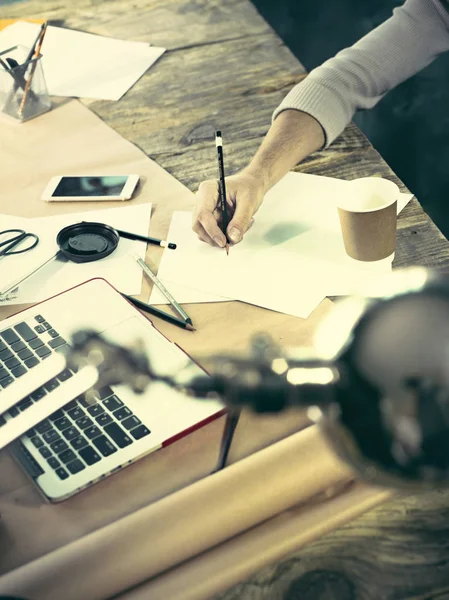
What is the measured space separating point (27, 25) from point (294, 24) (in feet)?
2.64

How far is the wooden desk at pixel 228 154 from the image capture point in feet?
2.16

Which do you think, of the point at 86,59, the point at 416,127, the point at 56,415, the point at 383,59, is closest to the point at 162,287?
the point at 56,415

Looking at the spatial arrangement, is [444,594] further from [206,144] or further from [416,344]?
[206,144]

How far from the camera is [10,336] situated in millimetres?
880

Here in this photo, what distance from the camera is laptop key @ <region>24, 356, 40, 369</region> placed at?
0.84 m

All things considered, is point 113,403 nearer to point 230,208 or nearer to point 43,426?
point 43,426

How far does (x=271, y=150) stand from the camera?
1202 millimetres

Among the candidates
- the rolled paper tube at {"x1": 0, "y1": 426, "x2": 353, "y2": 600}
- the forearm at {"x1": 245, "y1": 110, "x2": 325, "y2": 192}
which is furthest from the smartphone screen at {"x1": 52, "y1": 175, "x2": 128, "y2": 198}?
the rolled paper tube at {"x1": 0, "y1": 426, "x2": 353, "y2": 600}

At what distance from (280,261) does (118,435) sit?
40cm

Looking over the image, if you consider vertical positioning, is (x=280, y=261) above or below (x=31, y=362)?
below

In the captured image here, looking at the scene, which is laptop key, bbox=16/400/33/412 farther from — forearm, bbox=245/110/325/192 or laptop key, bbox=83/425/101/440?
forearm, bbox=245/110/325/192

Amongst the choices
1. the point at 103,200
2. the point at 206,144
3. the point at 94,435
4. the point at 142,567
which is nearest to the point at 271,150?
the point at 206,144

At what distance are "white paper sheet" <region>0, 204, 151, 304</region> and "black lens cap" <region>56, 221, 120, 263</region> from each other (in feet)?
0.04

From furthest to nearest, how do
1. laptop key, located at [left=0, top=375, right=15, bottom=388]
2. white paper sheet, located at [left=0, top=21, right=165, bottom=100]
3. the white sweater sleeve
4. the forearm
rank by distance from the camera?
white paper sheet, located at [left=0, top=21, right=165, bottom=100] → the white sweater sleeve → the forearm → laptop key, located at [left=0, top=375, right=15, bottom=388]
